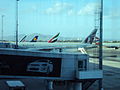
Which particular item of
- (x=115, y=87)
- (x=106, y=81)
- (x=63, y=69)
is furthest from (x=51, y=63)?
(x=106, y=81)

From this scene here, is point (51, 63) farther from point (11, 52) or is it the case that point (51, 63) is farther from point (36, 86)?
point (36, 86)

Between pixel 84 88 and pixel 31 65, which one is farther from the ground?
pixel 31 65

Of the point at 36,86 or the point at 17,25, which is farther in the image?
the point at 17,25

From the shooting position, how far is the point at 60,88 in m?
37.7

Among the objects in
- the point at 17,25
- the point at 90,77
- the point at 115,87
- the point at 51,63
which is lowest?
the point at 115,87

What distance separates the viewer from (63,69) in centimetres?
2833

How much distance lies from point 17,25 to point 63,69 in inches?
1157

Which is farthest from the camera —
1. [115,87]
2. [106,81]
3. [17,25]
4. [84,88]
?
[17,25]

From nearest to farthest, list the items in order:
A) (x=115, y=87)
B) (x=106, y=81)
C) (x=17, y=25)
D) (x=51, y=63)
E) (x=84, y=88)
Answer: (x=51, y=63)
(x=84, y=88)
(x=115, y=87)
(x=106, y=81)
(x=17, y=25)

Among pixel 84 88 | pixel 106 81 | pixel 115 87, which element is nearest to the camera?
pixel 84 88

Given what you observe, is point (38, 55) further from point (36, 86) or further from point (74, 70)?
point (36, 86)

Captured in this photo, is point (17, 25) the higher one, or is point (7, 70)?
point (17, 25)

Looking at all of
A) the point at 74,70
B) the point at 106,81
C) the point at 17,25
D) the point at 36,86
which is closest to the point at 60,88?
the point at 36,86

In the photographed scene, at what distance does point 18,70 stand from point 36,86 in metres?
13.4
